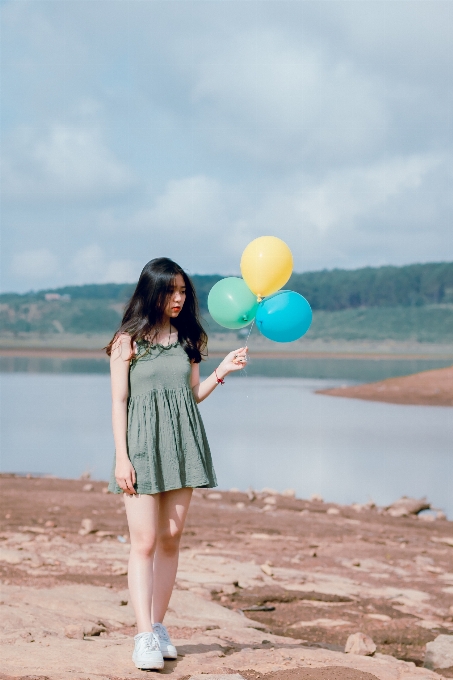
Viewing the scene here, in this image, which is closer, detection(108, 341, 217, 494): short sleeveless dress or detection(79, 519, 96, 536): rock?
detection(108, 341, 217, 494): short sleeveless dress

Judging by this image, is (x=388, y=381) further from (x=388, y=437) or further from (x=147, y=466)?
(x=147, y=466)

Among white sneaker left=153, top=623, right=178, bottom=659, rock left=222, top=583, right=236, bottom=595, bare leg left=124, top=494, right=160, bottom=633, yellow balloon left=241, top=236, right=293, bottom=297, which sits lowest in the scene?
rock left=222, top=583, right=236, bottom=595

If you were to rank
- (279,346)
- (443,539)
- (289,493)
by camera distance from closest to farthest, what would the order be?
(443,539)
(289,493)
(279,346)

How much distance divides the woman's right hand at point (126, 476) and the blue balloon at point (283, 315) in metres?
1.11

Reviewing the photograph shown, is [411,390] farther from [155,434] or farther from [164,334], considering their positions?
[155,434]

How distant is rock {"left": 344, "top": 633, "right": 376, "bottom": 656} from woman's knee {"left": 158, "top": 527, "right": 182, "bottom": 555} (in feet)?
4.58

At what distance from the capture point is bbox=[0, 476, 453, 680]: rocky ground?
457cm

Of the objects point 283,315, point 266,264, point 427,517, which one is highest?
point 266,264

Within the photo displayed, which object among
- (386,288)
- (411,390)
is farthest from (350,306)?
(411,390)

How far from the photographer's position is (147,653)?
13.8ft

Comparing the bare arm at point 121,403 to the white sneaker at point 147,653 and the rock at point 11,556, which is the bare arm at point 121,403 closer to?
the white sneaker at point 147,653

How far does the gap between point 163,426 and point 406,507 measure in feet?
26.1

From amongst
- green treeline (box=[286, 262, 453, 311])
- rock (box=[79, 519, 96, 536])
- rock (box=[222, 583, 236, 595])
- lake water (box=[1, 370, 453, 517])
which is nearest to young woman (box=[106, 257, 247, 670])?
rock (box=[222, 583, 236, 595])

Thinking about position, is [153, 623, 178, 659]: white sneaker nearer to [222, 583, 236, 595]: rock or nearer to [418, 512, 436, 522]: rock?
[222, 583, 236, 595]: rock
